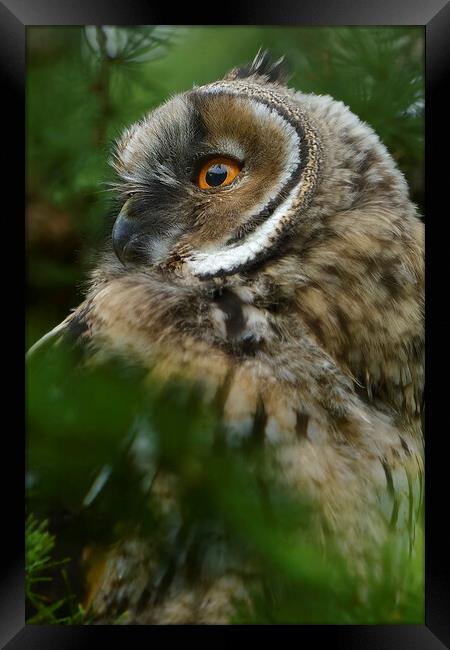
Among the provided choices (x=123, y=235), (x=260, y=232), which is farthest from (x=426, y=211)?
(x=123, y=235)

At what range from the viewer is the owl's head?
1.23 metres

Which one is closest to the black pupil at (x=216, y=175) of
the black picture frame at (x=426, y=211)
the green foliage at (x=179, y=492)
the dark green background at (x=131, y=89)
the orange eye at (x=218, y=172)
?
the orange eye at (x=218, y=172)

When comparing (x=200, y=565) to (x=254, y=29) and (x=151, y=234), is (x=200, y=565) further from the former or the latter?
(x=254, y=29)

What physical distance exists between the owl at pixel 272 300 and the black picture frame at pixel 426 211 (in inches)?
1.7

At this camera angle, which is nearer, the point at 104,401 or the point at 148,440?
the point at 104,401

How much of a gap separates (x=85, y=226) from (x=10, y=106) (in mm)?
274

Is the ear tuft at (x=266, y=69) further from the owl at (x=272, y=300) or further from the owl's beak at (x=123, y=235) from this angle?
the owl's beak at (x=123, y=235)

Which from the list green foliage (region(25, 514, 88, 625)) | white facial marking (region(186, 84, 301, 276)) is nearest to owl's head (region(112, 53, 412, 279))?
white facial marking (region(186, 84, 301, 276))

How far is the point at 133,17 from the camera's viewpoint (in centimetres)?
129

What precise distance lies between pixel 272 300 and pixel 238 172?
26cm

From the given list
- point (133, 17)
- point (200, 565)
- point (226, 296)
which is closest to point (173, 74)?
point (133, 17)

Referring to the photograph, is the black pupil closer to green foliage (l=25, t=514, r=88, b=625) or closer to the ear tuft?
the ear tuft

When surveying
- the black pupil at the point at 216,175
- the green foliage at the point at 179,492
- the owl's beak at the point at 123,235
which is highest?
the black pupil at the point at 216,175

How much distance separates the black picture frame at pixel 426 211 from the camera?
1277mm
